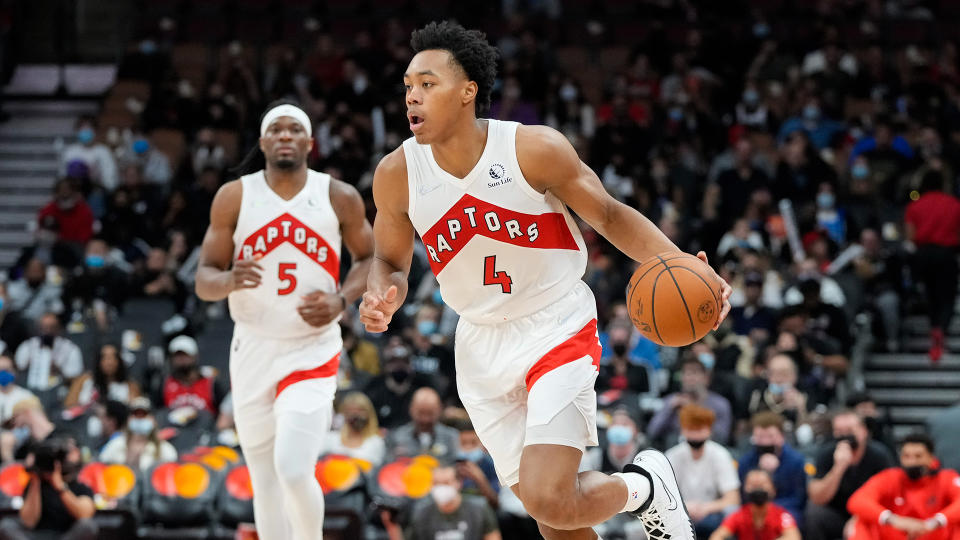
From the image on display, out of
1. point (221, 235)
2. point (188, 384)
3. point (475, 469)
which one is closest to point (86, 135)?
point (188, 384)

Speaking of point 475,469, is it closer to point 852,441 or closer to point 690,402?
point 690,402

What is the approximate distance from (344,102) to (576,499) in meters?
13.4

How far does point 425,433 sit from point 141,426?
2546 mm

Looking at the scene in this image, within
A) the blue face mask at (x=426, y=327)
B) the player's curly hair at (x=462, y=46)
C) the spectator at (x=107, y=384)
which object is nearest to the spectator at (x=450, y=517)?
the blue face mask at (x=426, y=327)

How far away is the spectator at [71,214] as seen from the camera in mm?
16484

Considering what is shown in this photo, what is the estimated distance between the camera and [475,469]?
10594mm

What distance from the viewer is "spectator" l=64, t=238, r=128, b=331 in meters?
14.7

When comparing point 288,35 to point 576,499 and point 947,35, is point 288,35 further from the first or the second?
Answer: point 576,499

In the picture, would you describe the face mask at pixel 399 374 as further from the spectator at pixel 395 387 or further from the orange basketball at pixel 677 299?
the orange basketball at pixel 677 299

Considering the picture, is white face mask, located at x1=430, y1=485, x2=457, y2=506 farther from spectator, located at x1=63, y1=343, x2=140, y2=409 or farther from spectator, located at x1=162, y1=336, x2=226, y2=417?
spectator, located at x1=63, y1=343, x2=140, y2=409

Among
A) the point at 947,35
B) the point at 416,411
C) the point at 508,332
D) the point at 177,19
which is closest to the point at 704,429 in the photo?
the point at 416,411

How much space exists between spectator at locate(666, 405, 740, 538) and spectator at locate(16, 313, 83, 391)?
22.0 ft

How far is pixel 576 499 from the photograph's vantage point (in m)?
5.23

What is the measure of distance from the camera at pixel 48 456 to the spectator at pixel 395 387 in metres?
3.54
